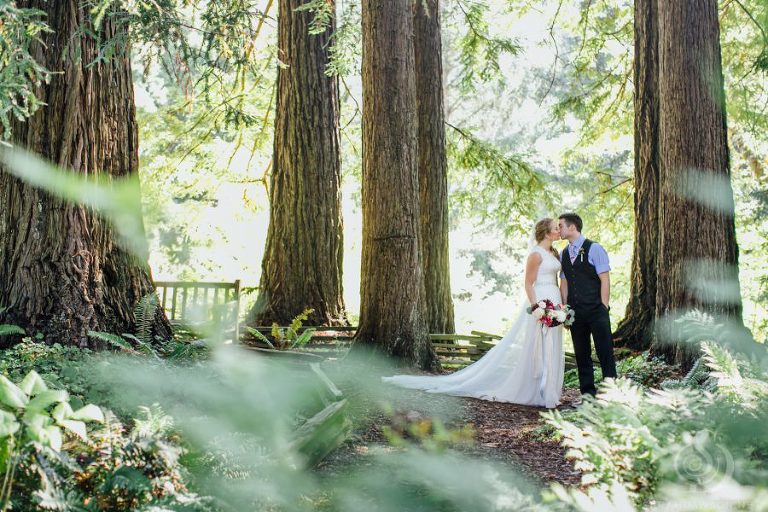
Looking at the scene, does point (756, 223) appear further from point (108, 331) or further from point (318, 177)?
point (108, 331)

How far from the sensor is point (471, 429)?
7.08 metres

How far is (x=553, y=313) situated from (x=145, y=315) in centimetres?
424

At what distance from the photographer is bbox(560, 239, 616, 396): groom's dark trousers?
8094 millimetres

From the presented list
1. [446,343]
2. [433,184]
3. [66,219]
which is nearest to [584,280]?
[446,343]

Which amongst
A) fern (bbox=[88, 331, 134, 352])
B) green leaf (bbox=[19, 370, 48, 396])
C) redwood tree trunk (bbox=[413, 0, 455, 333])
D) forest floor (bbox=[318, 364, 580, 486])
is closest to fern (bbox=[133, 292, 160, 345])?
fern (bbox=[88, 331, 134, 352])

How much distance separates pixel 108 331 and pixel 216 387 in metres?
Answer: 1.97

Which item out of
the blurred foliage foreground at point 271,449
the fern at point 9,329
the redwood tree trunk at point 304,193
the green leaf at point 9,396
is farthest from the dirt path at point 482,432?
the redwood tree trunk at point 304,193

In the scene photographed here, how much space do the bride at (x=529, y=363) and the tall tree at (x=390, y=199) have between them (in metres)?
0.68

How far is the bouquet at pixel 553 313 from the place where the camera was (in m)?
8.24

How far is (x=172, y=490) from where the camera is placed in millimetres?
3484

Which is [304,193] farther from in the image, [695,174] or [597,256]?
[695,174]

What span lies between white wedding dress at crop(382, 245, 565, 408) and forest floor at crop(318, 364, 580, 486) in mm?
198

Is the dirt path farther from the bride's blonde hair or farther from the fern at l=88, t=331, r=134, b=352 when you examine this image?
the fern at l=88, t=331, r=134, b=352

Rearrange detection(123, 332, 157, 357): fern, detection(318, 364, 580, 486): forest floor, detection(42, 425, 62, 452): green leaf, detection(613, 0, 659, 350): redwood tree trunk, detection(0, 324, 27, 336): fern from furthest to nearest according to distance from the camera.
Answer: detection(613, 0, 659, 350): redwood tree trunk
detection(123, 332, 157, 357): fern
detection(0, 324, 27, 336): fern
detection(318, 364, 580, 486): forest floor
detection(42, 425, 62, 452): green leaf
